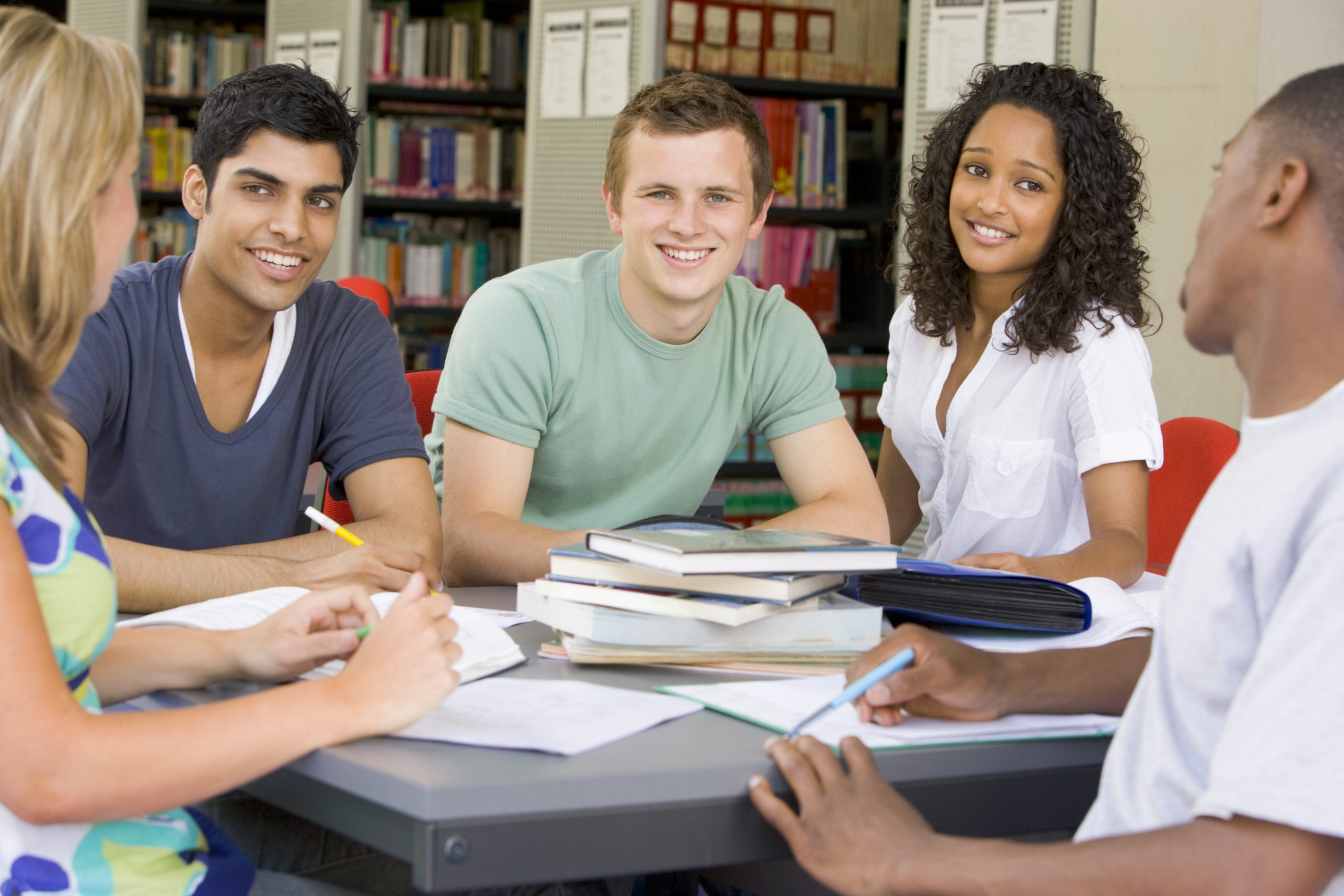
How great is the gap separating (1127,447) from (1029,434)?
0.18 meters

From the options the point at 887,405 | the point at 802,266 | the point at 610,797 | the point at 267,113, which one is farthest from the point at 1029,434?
the point at 802,266

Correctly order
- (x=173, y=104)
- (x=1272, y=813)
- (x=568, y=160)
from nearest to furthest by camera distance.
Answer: (x=1272, y=813) → (x=568, y=160) → (x=173, y=104)

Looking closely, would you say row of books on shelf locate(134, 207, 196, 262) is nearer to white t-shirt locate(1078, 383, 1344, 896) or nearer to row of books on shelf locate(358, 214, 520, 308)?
row of books on shelf locate(358, 214, 520, 308)

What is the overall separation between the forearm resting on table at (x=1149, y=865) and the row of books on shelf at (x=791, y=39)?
3.89 m

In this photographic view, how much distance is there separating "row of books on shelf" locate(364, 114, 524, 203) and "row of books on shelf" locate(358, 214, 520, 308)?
19cm

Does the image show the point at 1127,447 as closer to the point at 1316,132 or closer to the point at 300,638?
the point at 1316,132

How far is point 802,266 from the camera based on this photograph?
4.76 metres

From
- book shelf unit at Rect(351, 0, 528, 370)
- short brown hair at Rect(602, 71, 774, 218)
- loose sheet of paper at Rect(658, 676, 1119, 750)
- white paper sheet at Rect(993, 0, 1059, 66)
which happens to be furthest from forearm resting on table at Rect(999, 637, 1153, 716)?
book shelf unit at Rect(351, 0, 528, 370)

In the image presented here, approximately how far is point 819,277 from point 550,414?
292cm

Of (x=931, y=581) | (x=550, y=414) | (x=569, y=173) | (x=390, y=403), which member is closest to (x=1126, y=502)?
(x=931, y=581)

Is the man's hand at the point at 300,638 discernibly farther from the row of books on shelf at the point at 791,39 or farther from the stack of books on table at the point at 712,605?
the row of books on shelf at the point at 791,39

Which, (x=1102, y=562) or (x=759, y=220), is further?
(x=759, y=220)

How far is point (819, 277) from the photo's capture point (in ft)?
15.7

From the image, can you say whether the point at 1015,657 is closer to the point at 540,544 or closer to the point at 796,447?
the point at 540,544
